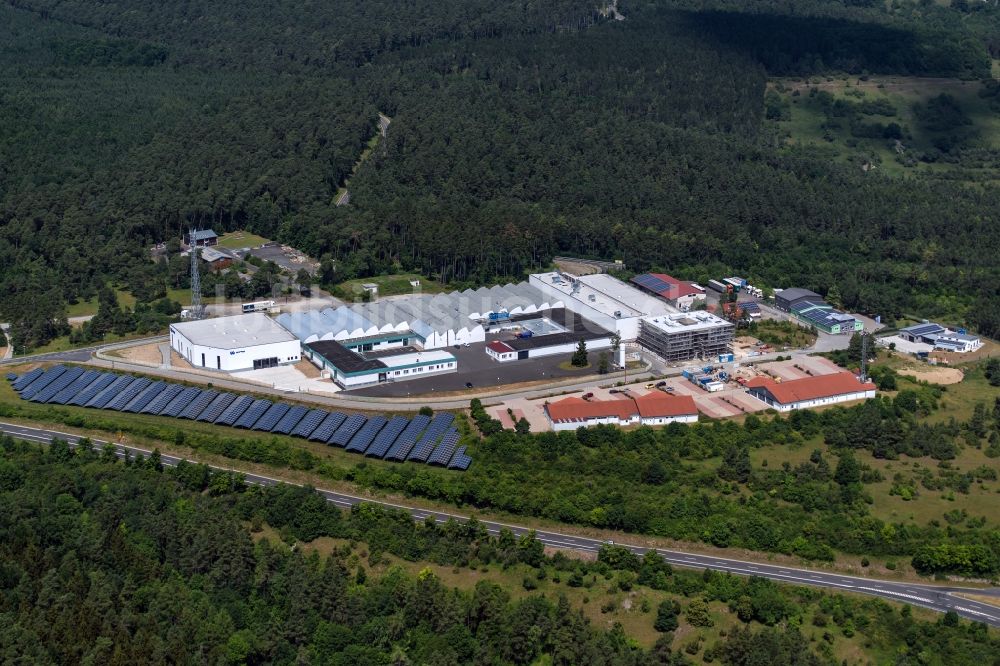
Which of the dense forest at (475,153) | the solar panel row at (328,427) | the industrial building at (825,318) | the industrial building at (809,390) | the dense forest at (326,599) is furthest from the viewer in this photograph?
the dense forest at (475,153)

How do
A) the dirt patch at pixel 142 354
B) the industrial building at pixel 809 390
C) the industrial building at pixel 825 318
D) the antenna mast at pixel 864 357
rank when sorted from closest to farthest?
1. the industrial building at pixel 809 390
2. the antenna mast at pixel 864 357
3. the dirt patch at pixel 142 354
4. the industrial building at pixel 825 318

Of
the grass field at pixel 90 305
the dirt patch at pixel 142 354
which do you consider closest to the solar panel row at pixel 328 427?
the dirt patch at pixel 142 354

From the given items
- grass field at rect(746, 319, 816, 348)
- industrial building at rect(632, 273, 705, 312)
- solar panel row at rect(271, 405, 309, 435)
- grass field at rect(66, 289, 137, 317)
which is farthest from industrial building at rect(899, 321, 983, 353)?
grass field at rect(66, 289, 137, 317)

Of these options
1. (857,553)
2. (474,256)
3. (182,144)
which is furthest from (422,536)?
(182,144)

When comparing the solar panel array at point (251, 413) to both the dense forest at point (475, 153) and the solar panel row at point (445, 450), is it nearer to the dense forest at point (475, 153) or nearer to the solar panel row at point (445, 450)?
the solar panel row at point (445, 450)

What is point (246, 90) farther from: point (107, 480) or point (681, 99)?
point (107, 480)

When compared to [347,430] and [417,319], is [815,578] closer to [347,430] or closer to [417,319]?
[347,430]

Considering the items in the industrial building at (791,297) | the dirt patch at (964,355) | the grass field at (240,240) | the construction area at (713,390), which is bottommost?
the dirt patch at (964,355)
